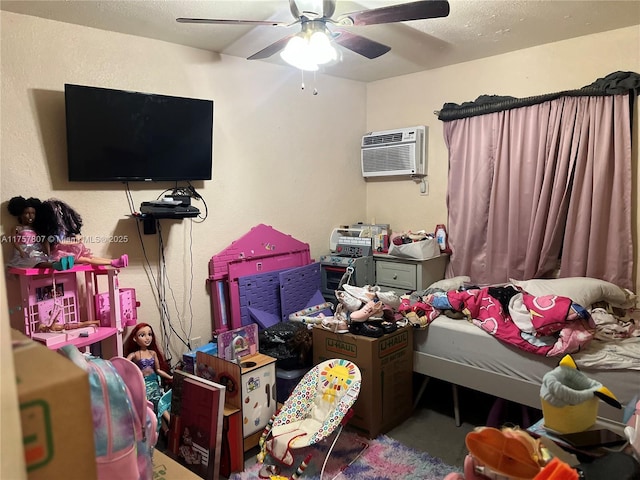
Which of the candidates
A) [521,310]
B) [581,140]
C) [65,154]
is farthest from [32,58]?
[581,140]

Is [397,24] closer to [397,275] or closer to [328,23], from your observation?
[328,23]

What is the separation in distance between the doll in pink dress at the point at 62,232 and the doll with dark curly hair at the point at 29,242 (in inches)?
1.2

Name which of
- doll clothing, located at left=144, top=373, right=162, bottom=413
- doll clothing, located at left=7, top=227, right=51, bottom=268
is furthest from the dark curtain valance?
doll clothing, located at left=7, top=227, right=51, bottom=268

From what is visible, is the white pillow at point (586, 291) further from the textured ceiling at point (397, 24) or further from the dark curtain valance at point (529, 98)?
the textured ceiling at point (397, 24)

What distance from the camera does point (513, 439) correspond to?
45.5 inches

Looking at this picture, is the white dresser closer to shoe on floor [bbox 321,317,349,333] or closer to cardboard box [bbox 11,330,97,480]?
shoe on floor [bbox 321,317,349,333]

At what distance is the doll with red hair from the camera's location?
2604 millimetres

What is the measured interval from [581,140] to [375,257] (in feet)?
5.49

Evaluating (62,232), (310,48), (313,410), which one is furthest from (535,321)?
(62,232)

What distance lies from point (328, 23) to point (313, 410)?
2.04m

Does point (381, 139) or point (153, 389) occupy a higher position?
point (381, 139)

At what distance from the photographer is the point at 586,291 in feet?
8.38

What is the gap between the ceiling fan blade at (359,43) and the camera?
2262 mm

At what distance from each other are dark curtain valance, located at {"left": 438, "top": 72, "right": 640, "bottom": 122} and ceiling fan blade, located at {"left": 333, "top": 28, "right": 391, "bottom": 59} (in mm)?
1252
